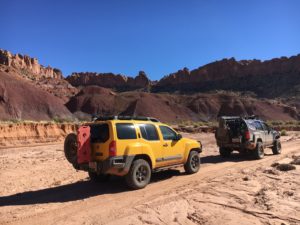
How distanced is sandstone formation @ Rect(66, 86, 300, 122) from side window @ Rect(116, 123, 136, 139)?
7663 centimetres

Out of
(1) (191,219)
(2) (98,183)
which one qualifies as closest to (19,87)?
(2) (98,183)

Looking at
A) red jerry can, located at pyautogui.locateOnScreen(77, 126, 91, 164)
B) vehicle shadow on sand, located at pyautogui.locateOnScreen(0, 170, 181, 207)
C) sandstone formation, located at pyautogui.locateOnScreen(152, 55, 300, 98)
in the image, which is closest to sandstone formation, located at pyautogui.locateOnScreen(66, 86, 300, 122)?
sandstone formation, located at pyautogui.locateOnScreen(152, 55, 300, 98)

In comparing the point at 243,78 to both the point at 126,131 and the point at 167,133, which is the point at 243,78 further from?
the point at 126,131

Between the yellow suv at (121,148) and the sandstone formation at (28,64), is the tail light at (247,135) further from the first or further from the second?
the sandstone formation at (28,64)

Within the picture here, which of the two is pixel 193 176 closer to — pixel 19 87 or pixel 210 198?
pixel 210 198

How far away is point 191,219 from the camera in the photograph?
253 inches

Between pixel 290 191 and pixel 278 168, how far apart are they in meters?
3.80

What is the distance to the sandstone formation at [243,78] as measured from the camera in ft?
334

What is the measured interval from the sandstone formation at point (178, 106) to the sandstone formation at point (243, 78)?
9236 millimetres

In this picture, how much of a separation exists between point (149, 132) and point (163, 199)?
97.9 inches

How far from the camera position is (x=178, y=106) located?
310ft

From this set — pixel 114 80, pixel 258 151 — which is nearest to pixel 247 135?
pixel 258 151

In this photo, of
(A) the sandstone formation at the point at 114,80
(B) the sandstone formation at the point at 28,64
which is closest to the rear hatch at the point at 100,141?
(B) the sandstone formation at the point at 28,64

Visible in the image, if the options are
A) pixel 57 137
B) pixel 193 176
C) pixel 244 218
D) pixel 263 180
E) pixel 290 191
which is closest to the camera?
pixel 244 218
